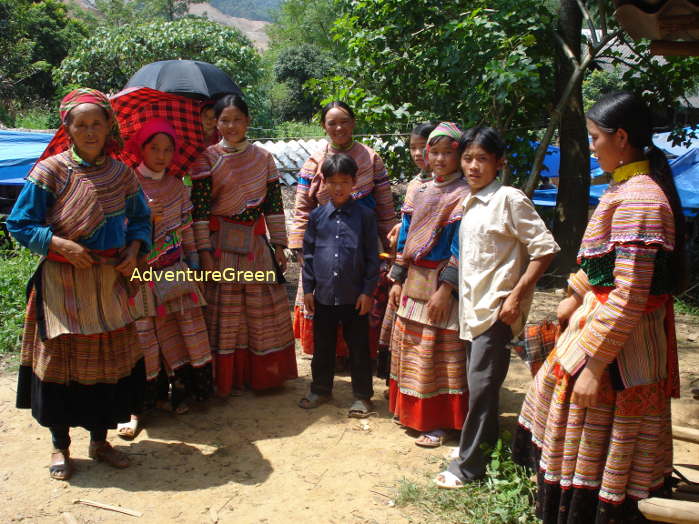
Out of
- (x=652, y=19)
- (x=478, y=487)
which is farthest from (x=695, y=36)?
(x=478, y=487)

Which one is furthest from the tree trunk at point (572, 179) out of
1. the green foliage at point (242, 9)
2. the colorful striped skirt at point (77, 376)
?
the green foliage at point (242, 9)

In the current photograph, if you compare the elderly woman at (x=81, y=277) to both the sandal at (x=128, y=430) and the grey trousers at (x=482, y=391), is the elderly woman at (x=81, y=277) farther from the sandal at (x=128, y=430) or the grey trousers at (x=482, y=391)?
the grey trousers at (x=482, y=391)

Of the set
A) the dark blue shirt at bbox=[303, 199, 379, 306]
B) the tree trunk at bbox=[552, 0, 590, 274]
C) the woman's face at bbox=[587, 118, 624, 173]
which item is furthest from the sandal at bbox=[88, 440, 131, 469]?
the tree trunk at bbox=[552, 0, 590, 274]

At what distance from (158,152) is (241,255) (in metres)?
0.87

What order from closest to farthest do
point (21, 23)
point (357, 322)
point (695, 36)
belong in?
point (695, 36), point (357, 322), point (21, 23)

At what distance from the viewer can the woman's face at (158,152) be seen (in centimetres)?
365

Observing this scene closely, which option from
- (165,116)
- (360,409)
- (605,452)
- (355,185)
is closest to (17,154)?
(165,116)

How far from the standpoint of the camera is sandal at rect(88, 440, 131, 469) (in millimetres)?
3316

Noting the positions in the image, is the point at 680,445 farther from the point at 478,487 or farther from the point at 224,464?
the point at 224,464

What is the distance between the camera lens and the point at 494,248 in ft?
9.80

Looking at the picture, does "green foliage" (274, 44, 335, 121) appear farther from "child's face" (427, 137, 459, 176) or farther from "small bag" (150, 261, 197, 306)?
"child's face" (427, 137, 459, 176)

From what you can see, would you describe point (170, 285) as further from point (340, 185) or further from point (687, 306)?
point (687, 306)

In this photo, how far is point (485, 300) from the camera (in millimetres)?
3008

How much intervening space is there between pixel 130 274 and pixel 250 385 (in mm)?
1506
